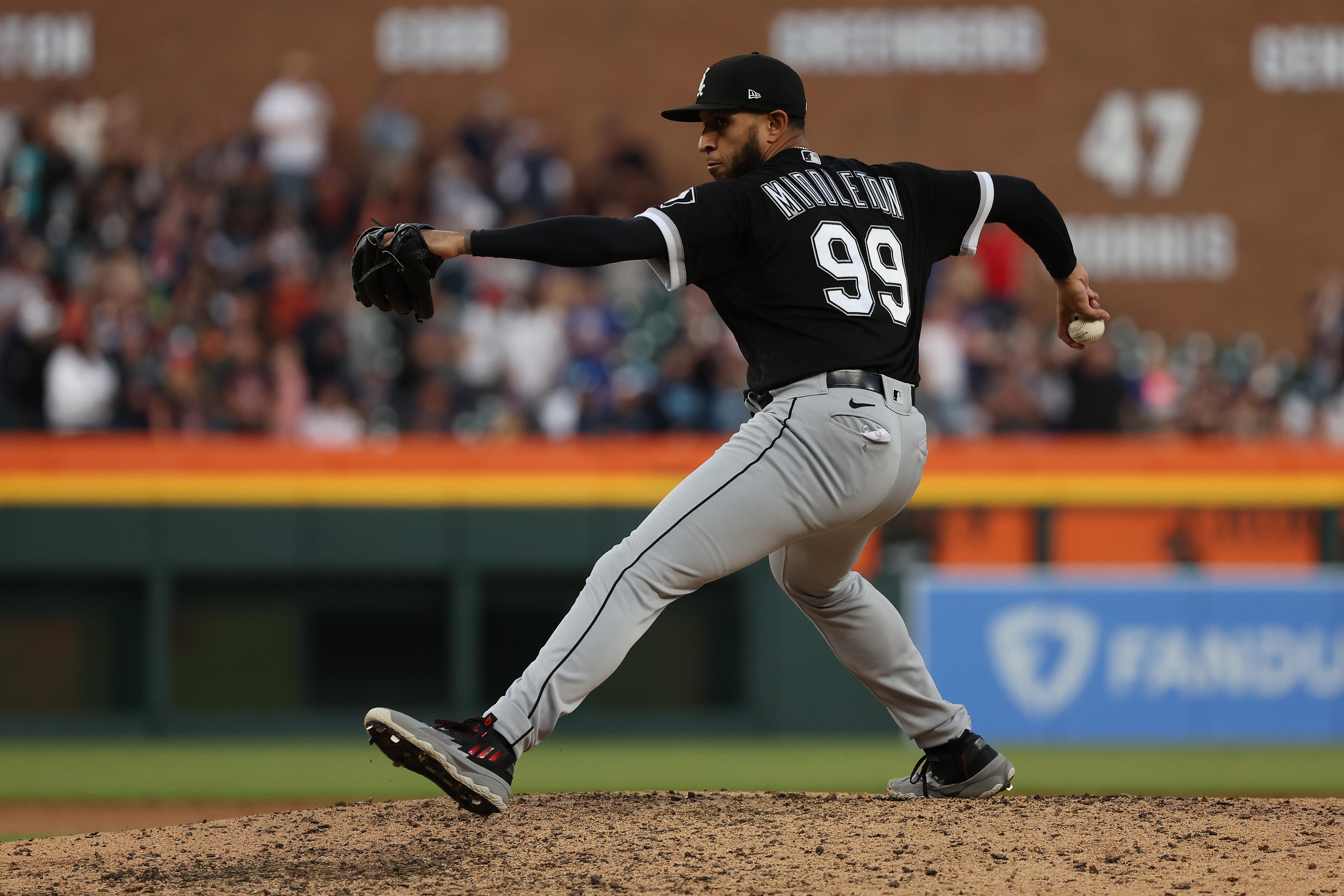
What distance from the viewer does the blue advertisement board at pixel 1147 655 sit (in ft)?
27.3

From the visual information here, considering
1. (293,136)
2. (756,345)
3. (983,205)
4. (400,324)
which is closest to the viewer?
(756,345)

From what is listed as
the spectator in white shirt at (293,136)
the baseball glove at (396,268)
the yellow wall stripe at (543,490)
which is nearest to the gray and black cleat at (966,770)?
the baseball glove at (396,268)

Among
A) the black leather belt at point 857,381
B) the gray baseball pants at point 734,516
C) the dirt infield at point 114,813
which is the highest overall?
the black leather belt at point 857,381

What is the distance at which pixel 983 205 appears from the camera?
13.7ft

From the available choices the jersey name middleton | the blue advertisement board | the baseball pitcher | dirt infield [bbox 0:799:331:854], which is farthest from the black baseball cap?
the blue advertisement board

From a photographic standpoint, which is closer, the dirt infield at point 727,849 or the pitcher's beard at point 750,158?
the dirt infield at point 727,849

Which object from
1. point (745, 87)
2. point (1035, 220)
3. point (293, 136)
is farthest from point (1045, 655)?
point (293, 136)

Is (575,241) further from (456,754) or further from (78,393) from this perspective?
(78,393)

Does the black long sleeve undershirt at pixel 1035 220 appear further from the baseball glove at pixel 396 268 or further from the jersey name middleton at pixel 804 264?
the baseball glove at pixel 396 268

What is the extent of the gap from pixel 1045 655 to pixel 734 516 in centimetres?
508

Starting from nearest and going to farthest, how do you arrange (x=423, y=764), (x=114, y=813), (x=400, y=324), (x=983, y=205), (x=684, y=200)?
(x=423, y=764), (x=684, y=200), (x=983, y=205), (x=114, y=813), (x=400, y=324)

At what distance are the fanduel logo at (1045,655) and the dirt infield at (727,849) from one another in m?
3.69

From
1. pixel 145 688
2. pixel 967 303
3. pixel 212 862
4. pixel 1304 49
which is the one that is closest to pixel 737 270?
pixel 212 862

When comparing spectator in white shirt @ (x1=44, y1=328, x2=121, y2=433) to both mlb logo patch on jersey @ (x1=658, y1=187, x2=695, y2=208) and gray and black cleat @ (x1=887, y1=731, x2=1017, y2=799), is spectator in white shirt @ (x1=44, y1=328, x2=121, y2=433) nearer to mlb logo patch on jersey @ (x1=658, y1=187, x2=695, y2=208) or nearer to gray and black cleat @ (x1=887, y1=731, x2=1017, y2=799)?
gray and black cleat @ (x1=887, y1=731, x2=1017, y2=799)
